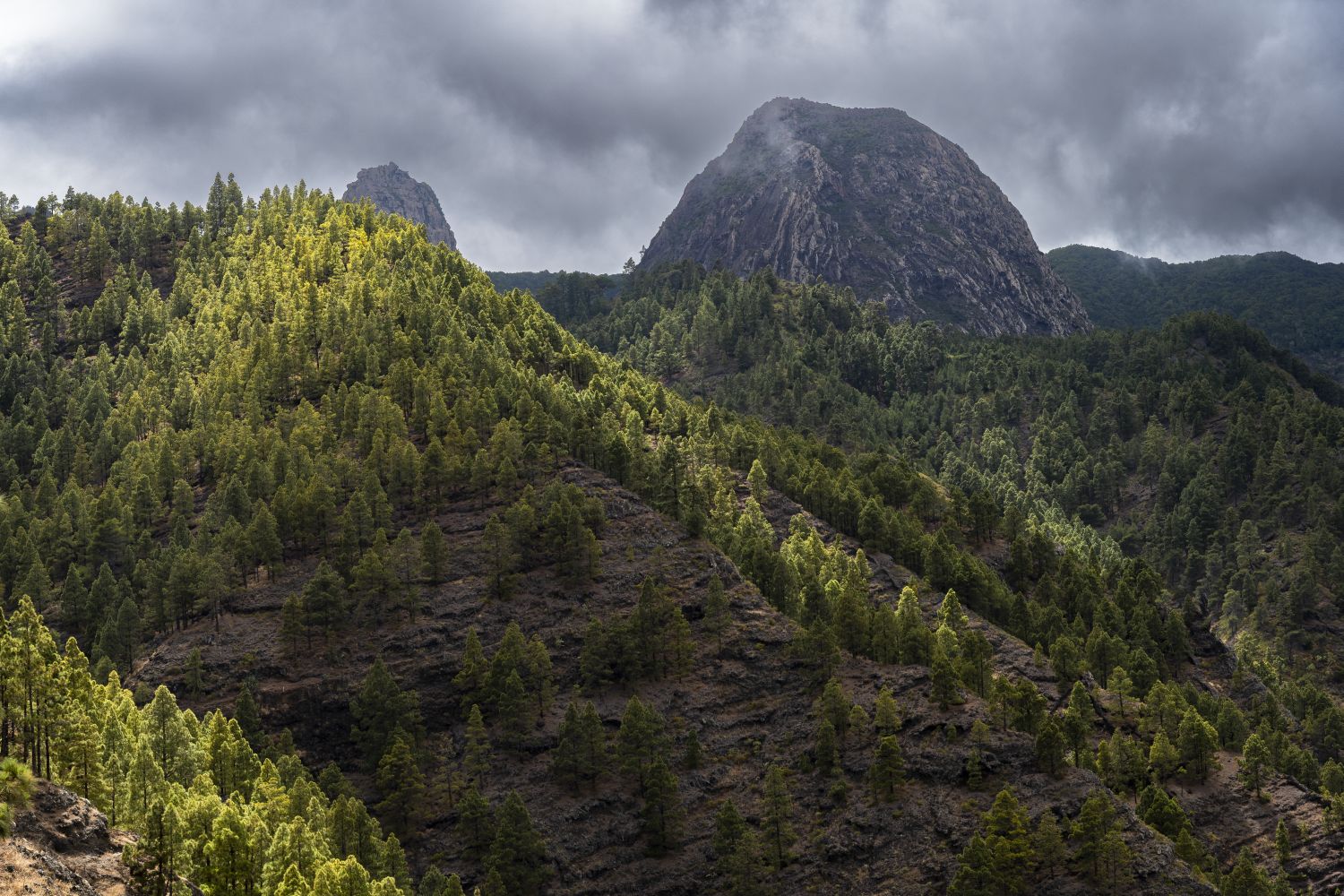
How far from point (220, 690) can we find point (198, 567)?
749 inches

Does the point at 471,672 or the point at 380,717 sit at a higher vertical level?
the point at 471,672

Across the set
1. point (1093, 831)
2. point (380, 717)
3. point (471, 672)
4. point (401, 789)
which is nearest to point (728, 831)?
point (401, 789)

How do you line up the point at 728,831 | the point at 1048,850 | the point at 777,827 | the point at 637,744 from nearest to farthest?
1. the point at 1048,850
2. the point at 728,831
3. the point at 777,827
4. the point at 637,744

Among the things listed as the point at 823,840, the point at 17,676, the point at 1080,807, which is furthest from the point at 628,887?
the point at 17,676

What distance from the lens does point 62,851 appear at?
84438 millimetres

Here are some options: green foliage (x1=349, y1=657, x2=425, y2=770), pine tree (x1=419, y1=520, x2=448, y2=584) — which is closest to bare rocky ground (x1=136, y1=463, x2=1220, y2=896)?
pine tree (x1=419, y1=520, x2=448, y2=584)

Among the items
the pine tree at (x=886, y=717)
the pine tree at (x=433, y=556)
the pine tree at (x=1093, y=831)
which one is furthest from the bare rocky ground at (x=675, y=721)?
the pine tree at (x=1093, y=831)

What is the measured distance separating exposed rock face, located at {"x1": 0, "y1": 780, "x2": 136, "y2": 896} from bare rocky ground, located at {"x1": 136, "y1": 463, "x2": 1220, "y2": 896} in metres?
56.1

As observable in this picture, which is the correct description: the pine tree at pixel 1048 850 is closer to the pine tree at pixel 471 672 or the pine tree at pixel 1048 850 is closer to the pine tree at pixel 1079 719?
the pine tree at pixel 1079 719

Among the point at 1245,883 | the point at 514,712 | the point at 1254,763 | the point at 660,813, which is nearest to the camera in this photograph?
the point at 660,813

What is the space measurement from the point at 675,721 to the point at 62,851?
269 feet

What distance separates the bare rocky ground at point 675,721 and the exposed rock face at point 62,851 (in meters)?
56.1

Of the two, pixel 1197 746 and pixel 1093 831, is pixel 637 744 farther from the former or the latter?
pixel 1197 746

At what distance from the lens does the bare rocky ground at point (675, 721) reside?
139m
